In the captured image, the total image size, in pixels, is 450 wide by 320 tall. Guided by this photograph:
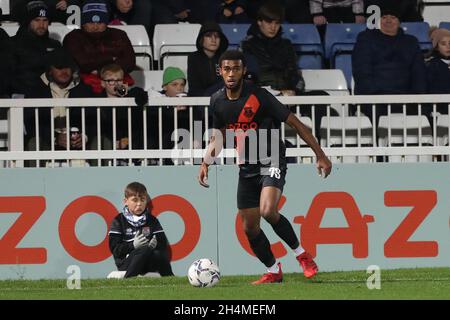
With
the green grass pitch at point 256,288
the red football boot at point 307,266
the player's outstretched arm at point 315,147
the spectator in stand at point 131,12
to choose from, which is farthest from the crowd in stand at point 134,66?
the red football boot at point 307,266

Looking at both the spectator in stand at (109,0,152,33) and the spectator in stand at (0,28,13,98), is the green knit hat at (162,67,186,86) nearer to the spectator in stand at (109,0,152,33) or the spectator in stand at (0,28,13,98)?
the spectator in stand at (0,28,13,98)

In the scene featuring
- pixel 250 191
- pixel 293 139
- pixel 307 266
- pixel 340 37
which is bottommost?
pixel 307 266

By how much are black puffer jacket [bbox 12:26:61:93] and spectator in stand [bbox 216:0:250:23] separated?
10.4 ft

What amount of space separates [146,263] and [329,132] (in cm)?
265

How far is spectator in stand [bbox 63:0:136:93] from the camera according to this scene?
16453mm

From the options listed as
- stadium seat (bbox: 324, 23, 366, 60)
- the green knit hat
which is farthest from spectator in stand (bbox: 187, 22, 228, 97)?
stadium seat (bbox: 324, 23, 366, 60)

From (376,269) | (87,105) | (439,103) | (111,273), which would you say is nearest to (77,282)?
(111,273)

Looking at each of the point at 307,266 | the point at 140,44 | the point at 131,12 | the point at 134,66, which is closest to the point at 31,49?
the point at 134,66

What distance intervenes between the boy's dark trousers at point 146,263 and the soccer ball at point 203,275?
2326mm

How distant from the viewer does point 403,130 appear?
1566 centimetres

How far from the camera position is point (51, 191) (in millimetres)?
15344

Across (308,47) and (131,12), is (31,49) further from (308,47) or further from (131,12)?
(308,47)

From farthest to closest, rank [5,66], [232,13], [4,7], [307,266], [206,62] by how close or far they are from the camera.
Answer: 1. [232,13]
2. [4,7]
3. [206,62]
4. [5,66]
5. [307,266]

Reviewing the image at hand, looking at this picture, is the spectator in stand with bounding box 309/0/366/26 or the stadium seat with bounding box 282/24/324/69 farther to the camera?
the spectator in stand with bounding box 309/0/366/26
